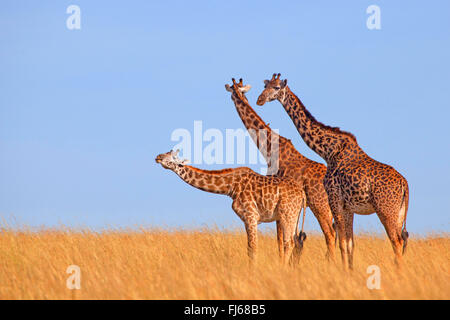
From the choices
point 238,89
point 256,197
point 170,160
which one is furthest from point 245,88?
point 256,197

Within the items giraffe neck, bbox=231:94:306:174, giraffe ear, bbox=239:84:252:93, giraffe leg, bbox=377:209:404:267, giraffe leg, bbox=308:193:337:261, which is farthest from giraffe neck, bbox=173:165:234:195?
giraffe leg, bbox=377:209:404:267

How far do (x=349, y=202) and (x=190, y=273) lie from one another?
3963mm

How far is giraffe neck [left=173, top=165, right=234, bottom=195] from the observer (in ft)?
48.3

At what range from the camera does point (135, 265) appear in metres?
14.9

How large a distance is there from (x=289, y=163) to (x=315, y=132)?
3.51ft

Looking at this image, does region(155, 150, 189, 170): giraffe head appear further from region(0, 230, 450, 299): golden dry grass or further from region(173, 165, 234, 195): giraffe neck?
region(0, 230, 450, 299): golden dry grass

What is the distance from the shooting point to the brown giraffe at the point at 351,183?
517 inches

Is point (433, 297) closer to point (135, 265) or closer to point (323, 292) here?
point (323, 292)

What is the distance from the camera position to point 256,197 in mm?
14125

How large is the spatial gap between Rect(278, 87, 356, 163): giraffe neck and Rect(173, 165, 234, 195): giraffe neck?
2.22 metres

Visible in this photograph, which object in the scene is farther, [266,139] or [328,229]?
[266,139]

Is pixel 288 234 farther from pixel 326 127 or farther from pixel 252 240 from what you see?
pixel 326 127

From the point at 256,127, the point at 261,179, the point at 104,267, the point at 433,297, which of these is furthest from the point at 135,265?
the point at 433,297

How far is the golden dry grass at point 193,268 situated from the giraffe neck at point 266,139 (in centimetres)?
257
